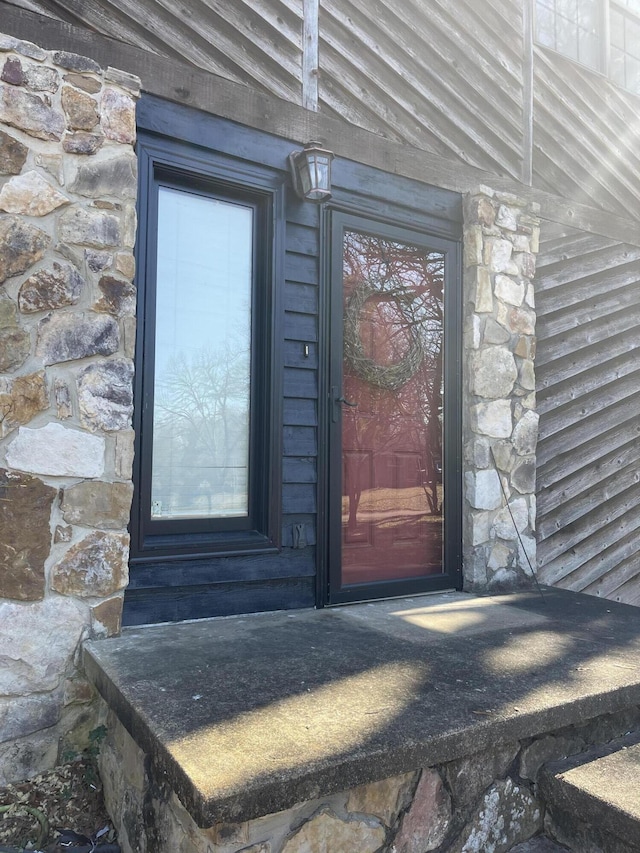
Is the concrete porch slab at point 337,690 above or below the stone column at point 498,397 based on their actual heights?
below

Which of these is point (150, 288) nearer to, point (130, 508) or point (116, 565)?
point (130, 508)

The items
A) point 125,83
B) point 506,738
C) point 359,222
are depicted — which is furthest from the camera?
point 359,222

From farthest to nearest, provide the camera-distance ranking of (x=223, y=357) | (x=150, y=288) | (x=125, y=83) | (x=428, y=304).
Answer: (x=428, y=304) → (x=223, y=357) → (x=150, y=288) → (x=125, y=83)

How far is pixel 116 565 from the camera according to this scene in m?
2.53

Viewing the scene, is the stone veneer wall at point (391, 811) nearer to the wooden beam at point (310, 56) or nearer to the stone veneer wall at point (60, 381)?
the stone veneer wall at point (60, 381)

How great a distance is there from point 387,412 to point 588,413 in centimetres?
173

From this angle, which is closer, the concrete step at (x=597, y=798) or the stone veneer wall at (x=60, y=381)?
the concrete step at (x=597, y=798)

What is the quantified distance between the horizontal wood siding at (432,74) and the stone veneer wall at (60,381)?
1389 mm

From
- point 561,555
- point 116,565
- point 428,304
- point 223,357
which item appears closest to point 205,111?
point 223,357

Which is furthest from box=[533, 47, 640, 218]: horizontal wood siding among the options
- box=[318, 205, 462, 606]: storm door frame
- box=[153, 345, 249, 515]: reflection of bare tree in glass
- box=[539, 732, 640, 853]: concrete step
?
box=[539, 732, 640, 853]: concrete step

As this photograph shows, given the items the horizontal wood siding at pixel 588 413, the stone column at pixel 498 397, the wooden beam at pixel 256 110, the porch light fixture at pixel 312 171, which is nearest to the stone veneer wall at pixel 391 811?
the stone column at pixel 498 397

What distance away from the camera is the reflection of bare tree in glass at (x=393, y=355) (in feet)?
11.4

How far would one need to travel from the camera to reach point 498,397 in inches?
149

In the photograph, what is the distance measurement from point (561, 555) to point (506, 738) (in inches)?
104
